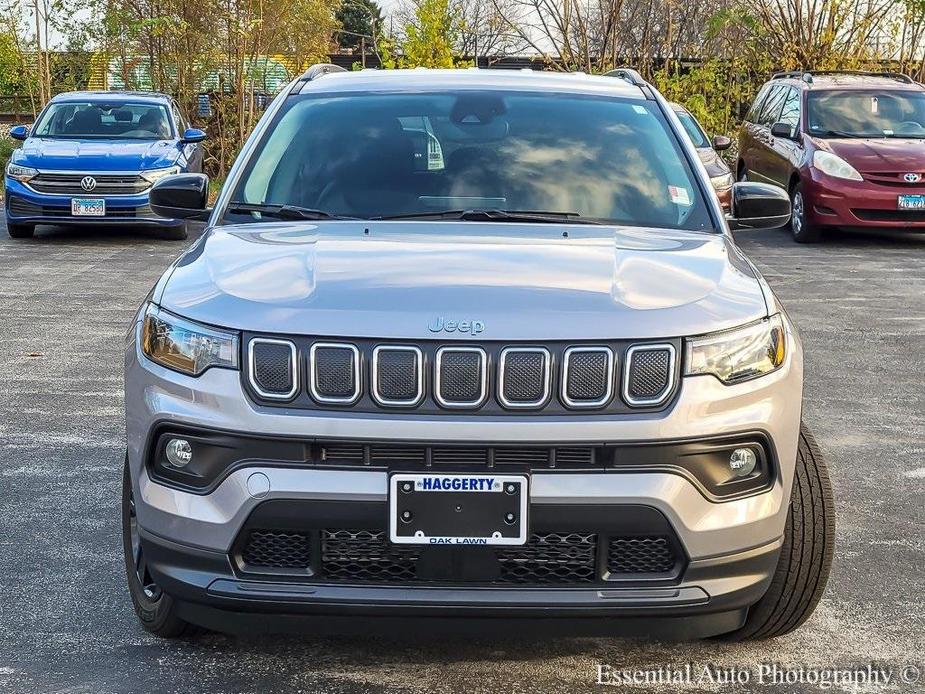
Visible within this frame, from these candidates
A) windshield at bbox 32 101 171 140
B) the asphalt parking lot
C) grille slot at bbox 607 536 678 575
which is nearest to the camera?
grille slot at bbox 607 536 678 575

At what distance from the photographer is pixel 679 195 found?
4441mm

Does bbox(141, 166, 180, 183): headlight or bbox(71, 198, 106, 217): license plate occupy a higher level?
bbox(141, 166, 180, 183): headlight

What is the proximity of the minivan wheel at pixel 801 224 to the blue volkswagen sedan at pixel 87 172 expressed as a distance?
6.79 m

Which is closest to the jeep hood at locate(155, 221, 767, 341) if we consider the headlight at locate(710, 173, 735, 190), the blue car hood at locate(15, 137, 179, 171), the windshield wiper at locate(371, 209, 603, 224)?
the windshield wiper at locate(371, 209, 603, 224)

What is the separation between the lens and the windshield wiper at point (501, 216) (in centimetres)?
423

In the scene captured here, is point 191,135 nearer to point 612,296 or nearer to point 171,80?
point 171,80

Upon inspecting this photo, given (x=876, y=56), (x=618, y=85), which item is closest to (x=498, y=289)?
(x=618, y=85)

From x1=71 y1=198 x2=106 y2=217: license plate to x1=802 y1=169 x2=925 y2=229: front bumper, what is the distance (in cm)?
762

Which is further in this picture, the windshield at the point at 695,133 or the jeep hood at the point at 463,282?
the windshield at the point at 695,133

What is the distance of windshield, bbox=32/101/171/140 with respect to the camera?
1490cm

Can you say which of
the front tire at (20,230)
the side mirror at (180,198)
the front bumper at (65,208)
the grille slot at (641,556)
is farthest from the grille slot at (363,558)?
the front tire at (20,230)

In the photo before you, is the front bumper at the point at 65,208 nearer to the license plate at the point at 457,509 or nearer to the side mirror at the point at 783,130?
the side mirror at the point at 783,130

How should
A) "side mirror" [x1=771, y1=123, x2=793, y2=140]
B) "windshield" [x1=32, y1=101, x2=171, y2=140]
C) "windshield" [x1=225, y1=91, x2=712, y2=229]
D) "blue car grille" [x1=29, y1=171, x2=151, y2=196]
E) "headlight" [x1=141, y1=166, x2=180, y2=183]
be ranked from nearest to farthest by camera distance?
1. "windshield" [x1=225, y1=91, x2=712, y2=229]
2. "blue car grille" [x1=29, y1=171, x2=151, y2=196]
3. "headlight" [x1=141, y1=166, x2=180, y2=183]
4. "windshield" [x1=32, y1=101, x2=171, y2=140]
5. "side mirror" [x1=771, y1=123, x2=793, y2=140]

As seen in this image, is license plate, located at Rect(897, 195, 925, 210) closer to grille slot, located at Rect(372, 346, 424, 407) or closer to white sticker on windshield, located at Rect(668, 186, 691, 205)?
white sticker on windshield, located at Rect(668, 186, 691, 205)
